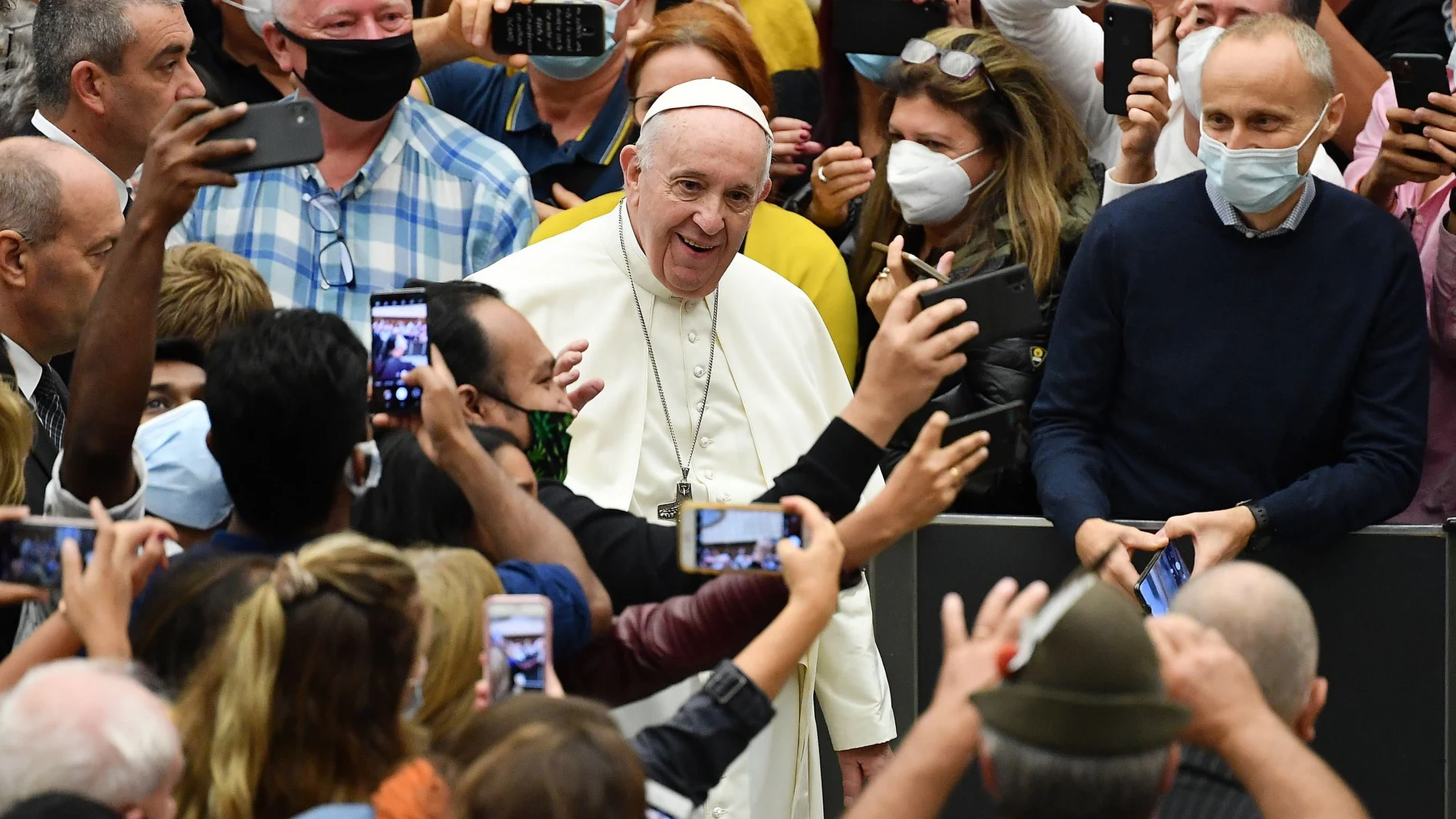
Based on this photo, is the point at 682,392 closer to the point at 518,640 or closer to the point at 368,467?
the point at 368,467

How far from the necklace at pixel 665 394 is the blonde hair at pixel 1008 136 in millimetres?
1116

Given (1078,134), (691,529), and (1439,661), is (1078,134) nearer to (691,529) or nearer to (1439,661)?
(1439,661)

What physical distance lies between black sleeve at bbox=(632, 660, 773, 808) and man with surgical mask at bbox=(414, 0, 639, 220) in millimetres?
3246

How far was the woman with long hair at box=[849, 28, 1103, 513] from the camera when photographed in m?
5.89

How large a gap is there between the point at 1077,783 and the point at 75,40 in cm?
422

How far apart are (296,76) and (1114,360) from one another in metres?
2.65

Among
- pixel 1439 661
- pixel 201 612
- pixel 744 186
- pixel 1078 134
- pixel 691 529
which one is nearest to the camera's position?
pixel 201 612

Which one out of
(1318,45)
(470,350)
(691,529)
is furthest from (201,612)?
(1318,45)

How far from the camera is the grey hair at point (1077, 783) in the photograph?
2.77 metres

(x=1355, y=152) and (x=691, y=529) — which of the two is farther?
(x=1355, y=152)

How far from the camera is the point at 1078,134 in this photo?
246 inches

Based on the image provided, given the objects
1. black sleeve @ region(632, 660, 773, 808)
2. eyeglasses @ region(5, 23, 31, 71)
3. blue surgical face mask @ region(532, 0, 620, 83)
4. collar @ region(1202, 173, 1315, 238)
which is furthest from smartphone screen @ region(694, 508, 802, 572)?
eyeglasses @ region(5, 23, 31, 71)

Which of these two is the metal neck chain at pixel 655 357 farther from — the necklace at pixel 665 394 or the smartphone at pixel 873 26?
the smartphone at pixel 873 26

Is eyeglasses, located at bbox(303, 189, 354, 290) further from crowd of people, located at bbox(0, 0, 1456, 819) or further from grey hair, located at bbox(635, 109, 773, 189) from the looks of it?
grey hair, located at bbox(635, 109, 773, 189)
